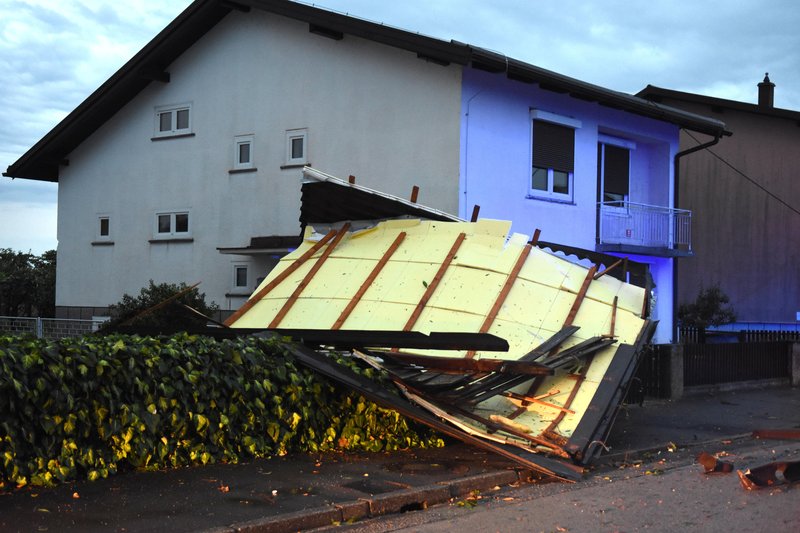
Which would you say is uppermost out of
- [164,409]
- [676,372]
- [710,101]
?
[710,101]

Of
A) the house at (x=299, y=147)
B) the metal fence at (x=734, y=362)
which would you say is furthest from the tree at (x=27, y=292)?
the metal fence at (x=734, y=362)

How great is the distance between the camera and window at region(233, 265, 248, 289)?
68.3ft

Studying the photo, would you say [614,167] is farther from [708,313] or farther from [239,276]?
[239,276]

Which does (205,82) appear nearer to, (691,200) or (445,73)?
(445,73)

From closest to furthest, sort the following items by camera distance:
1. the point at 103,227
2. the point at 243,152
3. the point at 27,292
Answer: the point at 243,152, the point at 103,227, the point at 27,292

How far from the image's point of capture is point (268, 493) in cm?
729

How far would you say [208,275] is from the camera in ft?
70.1

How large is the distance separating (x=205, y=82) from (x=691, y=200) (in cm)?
1693

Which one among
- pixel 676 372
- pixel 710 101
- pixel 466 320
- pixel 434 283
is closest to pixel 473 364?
pixel 466 320

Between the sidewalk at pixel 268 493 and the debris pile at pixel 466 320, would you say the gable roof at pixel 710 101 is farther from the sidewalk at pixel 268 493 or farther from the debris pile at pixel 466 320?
the sidewalk at pixel 268 493

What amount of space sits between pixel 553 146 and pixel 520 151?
1.21m

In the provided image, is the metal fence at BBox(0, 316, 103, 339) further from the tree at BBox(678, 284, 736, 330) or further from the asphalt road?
the tree at BBox(678, 284, 736, 330)

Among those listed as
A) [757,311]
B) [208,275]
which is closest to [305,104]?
[208,275]

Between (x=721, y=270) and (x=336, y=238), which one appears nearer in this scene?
(x=336, y=238)
